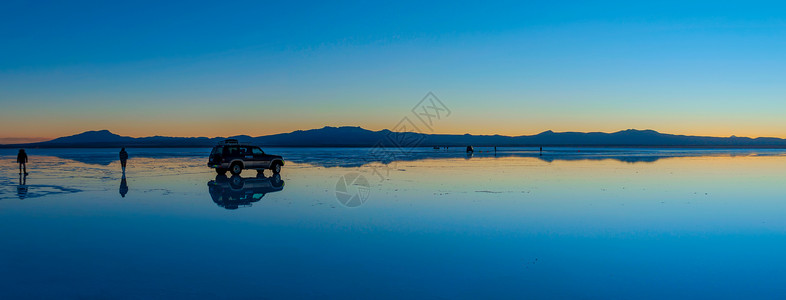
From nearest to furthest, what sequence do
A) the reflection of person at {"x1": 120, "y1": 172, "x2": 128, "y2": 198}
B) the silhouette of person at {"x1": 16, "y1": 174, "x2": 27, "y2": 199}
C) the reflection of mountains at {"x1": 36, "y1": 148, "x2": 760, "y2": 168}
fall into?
the silhouette of person at {"x1": 16, "y1": 174, "x2": 27, "y2": 199} < the reflection of person at {"x1": 120, "y1": 172, "x2": 128, "y2": 198} < the reflection of mountains at {"x1": 36, "y1": 148, "x2": 760, "y2": 168}

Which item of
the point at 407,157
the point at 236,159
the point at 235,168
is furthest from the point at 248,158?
the point at 407,157

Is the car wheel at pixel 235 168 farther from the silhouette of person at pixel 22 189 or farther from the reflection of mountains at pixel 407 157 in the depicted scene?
the reflection of mountains at pixel 407 157

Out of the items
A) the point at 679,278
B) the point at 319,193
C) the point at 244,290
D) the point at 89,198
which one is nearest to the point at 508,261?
the point at 679,278

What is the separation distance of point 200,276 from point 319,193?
34.6 ft

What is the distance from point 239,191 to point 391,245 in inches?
432

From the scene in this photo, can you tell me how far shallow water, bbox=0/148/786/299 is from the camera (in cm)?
670

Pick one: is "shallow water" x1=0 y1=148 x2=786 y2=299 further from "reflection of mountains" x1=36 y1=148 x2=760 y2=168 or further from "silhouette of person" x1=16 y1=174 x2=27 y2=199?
"reflection of mountains" x1=36 y1=148 x2=760 y2=168

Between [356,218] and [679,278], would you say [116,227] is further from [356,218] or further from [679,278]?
[679,278]

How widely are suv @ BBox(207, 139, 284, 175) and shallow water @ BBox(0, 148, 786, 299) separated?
326 inches

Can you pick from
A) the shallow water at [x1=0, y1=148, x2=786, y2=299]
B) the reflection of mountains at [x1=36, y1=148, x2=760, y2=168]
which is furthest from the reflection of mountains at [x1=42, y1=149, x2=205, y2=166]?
the shallow water at [x1=0, y1=148, x2=786, y2=299]

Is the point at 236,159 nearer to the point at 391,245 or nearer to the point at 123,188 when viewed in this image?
the point at 123,188

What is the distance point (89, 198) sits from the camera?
631 inches

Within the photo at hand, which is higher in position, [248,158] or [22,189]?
[248,158]

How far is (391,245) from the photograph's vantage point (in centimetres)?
921
